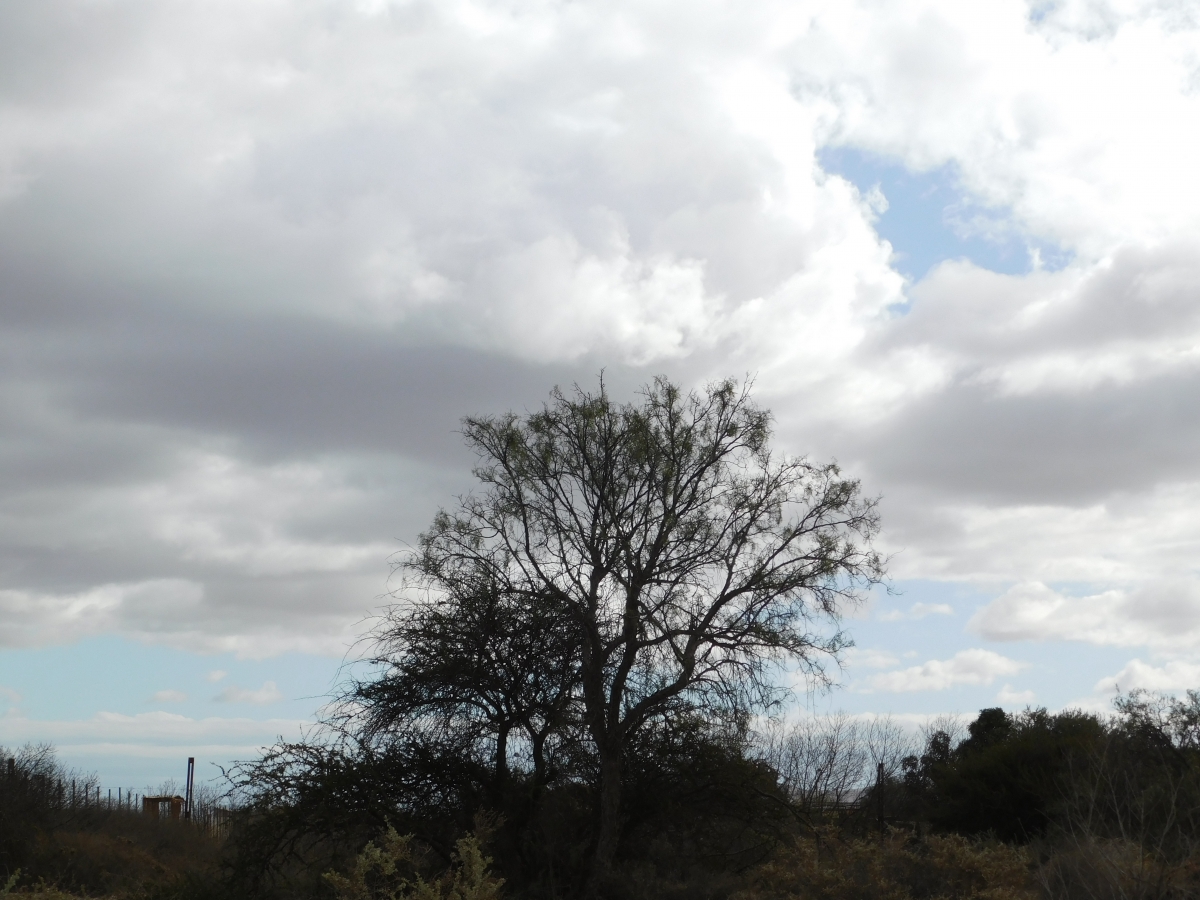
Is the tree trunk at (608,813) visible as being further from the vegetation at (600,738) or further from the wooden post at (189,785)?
the wooden post at (189,785)

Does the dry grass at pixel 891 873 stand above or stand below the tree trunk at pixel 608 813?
below

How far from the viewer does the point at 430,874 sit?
20.0 metres

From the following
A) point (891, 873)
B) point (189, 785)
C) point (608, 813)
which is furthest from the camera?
point (189, 785)

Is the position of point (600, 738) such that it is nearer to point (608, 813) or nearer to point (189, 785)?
point (608, 813)

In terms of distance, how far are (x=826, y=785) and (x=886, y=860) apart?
27031 millimetres

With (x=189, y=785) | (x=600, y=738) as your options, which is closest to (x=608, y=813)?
(x=600, y=738)

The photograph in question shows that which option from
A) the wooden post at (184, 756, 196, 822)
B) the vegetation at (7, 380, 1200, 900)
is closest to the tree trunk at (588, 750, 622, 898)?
the vegetation at (7, 380, 1200, 900)

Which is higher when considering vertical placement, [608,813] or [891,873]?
[608,813]

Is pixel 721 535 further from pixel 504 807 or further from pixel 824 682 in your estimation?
pixel 504 807

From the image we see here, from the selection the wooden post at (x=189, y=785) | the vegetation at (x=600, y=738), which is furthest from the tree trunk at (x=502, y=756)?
the wooden post at (x=189, y=785)

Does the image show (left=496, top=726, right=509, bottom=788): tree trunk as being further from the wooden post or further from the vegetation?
the wooden post

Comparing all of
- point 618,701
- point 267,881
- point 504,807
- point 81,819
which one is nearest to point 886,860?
point 618,701

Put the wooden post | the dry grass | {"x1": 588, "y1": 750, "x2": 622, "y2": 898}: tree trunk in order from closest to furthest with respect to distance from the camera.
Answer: the dry grass → {"x1": 588, "y1": 750, "x2": 622, "y2": 898}: tree trunk → the wooden post

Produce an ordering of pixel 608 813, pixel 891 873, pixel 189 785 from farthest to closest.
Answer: pixel 189 785, pixel 891 873, pixel 608 813
